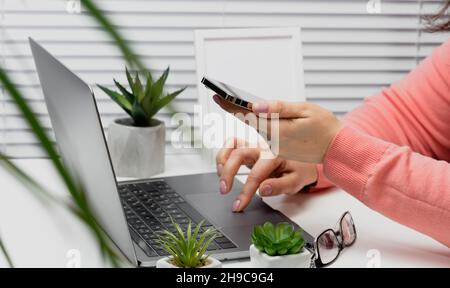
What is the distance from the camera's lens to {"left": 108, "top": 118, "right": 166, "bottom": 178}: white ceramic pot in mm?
1292

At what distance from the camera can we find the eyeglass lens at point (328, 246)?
0.95m

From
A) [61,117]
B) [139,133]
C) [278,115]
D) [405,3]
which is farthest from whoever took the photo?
[405,3]

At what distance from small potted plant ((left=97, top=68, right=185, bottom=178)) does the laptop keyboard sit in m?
0.07

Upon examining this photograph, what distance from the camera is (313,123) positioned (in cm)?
99

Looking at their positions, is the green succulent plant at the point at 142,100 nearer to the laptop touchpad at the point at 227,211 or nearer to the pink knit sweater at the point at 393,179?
the laptop touchpad at the point at 227,211

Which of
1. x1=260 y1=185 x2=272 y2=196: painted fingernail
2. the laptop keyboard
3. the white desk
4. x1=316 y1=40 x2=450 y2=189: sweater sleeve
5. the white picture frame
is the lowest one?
the white desk

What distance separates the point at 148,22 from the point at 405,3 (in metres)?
0.67

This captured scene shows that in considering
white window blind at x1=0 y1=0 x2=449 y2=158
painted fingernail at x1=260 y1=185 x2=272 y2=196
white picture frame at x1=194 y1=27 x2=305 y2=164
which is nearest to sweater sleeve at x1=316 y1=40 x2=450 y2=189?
white picture frame at x1=194 y1=27 x2=305 y2=164

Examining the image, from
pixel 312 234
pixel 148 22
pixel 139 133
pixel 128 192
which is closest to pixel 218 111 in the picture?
pixel 139 133

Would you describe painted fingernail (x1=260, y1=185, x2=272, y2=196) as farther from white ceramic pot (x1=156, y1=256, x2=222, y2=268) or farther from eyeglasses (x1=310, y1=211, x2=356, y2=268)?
white ceramic pot (x1=156, y1=256, x2=222, y2=268)

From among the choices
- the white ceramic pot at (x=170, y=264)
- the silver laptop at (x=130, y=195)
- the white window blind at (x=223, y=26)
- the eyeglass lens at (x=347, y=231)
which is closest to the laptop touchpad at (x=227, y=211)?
the silver laptop at (x=130, y=195)

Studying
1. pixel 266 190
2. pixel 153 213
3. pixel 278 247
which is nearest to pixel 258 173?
pixel 266 190
